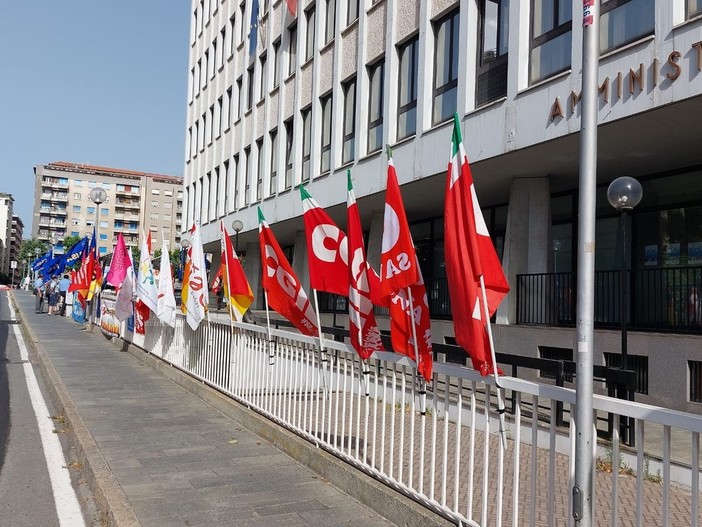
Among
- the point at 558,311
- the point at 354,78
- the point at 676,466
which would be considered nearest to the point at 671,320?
the point at 558,311

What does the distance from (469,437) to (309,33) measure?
67.2 ft

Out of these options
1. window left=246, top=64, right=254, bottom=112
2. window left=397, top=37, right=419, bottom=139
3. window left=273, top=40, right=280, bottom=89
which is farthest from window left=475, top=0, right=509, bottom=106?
window left=246, top=64, right=254, bottom=112

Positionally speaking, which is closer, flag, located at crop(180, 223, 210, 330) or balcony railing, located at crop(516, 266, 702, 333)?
flag, located at crop(180, 223, 210, 330)

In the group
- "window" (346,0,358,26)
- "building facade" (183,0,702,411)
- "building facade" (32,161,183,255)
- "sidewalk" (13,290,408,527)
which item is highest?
"building facade" (32,161,183,255)

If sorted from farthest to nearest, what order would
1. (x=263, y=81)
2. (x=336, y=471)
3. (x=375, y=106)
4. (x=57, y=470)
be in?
(x=263, y=81) < (x=375, y=106) < (x=57, y=470) < (x=336, y=471)

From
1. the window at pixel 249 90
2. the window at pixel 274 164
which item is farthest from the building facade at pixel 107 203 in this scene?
the window at pixel 274 164

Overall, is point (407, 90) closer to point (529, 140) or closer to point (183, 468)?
point (529, 140)

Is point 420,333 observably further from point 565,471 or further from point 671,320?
point 671,320

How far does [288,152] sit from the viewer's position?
23906mm

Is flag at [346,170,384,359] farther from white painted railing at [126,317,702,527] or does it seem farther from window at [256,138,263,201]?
window at [256,138,263,201]

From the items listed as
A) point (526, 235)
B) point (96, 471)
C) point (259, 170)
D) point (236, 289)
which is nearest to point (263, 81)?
point (259, 170)

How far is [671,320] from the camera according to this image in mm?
11055

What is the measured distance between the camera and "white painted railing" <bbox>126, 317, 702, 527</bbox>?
3219mm

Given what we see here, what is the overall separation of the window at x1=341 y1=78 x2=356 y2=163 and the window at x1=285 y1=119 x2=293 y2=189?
4111mm
